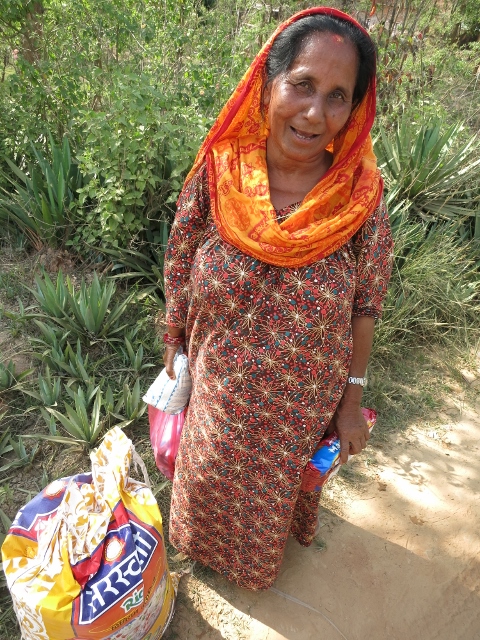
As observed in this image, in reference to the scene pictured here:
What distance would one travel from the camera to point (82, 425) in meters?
2.51

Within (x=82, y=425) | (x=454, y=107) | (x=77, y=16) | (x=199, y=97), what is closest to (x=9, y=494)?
(x=82, y=425)

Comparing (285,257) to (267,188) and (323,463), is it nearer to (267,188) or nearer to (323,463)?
(267,188)

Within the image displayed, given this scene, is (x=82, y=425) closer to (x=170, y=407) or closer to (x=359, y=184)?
(x=170, y=407)

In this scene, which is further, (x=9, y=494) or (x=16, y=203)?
(x=16, y=203)

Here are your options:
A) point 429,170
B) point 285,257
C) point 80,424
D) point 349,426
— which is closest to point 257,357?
point 285,257

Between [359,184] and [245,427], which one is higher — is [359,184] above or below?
above

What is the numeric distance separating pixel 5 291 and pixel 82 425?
1.31 meters

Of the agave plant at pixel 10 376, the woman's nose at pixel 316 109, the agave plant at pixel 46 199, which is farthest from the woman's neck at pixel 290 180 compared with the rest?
the agave plant at pixel 46 199

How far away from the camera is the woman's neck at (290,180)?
1.48 m

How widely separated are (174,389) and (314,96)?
3.73ft

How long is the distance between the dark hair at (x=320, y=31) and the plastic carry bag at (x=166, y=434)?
1314 millimetres

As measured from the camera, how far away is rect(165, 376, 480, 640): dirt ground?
6.84 feet

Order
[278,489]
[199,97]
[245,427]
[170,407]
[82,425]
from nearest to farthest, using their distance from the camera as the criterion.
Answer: [245,427] → [278,489] → [170,407] → [82,425] → [199,97]

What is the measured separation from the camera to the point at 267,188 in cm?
143
